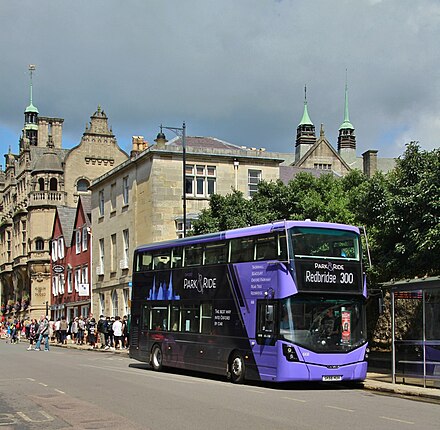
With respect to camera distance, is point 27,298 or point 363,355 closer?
point 363,355

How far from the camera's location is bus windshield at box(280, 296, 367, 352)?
1892 cm

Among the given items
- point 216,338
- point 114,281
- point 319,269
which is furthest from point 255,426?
point 114,281

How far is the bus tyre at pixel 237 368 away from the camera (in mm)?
20422

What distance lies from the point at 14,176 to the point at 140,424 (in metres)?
79.5

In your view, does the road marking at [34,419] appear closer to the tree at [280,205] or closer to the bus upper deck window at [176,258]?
the bus upper deck window at [176,258]

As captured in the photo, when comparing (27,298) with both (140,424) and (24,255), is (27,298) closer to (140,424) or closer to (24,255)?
(24,255)

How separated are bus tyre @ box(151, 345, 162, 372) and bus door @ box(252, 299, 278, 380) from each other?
20.3 ft

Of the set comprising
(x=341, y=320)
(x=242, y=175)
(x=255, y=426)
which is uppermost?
(x=242, y=175)

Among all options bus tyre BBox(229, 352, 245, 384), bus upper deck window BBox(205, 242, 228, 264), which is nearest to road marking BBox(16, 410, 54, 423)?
bus tyre BBox(229, 352, 245, 384)

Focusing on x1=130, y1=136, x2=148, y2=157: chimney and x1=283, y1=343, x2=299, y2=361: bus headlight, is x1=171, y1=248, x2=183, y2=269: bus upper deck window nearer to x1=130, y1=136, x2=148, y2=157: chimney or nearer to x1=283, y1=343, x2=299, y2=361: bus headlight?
x1=283, y1=343, x2=299, y2=361: bus headlight

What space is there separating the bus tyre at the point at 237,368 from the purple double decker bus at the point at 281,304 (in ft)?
0.09

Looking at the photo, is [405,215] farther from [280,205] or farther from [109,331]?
[109,331]

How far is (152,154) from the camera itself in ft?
144

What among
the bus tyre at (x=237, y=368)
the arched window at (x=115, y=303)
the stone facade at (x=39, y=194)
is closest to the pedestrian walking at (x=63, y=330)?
the arched window at (x=115, y=303)
